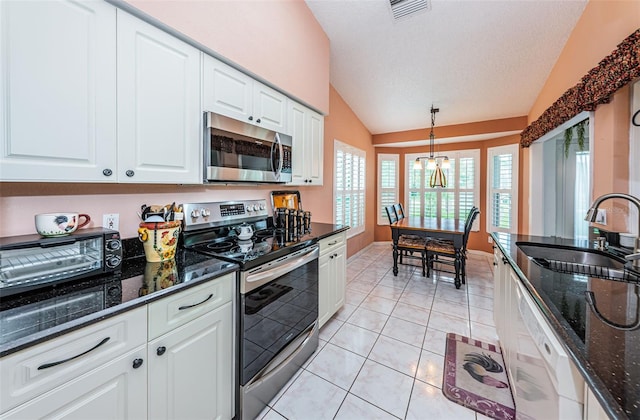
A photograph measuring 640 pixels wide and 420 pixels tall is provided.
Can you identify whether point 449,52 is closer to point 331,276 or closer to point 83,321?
point 331,276

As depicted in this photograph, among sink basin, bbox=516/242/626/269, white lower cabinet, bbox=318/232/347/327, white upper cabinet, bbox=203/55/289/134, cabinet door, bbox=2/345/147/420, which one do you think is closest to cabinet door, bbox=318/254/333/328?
white lower cabinet, bbox=318/232/347/327

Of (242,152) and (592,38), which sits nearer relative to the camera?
(242,152)

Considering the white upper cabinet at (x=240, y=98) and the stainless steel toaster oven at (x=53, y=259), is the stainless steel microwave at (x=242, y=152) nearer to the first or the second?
the white upper cabinet at (x=240, y=98)

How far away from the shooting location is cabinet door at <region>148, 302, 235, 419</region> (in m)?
0.99

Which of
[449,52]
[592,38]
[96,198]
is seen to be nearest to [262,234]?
[96,198]

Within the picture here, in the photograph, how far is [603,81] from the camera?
1.67 m

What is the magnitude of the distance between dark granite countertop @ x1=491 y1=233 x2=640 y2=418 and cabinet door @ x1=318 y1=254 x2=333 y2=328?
1.32 metres

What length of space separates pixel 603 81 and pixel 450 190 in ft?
11.8

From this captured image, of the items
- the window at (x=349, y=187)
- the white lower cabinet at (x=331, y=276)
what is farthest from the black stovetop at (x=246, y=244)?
the window at (x=349, y=187)

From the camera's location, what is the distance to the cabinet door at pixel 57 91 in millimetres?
887

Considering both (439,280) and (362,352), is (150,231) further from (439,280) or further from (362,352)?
(439,280)

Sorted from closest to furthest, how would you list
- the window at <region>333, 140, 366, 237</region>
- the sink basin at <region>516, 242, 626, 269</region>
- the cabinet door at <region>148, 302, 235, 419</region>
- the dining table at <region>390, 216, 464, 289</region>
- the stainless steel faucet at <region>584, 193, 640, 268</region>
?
1. the cabinet door at <region>148, 302, 235, 419</region>
2. the stainless steel faucet at <region>584, 193, 640, 268</region>
3. the sink basin at <region>516, 242, 626, 269</region>
4. the dining table at <region>390, 216, 464, 289</region>
5. the window at <region>333, 140, 366, 237</region>

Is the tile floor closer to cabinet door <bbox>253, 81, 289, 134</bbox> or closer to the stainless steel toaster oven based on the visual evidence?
the stainless steel toaster oven

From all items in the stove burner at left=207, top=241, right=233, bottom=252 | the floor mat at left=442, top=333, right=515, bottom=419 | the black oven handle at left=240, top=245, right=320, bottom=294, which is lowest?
the floor mat at left=442, top=333, right=515, bottom=419
